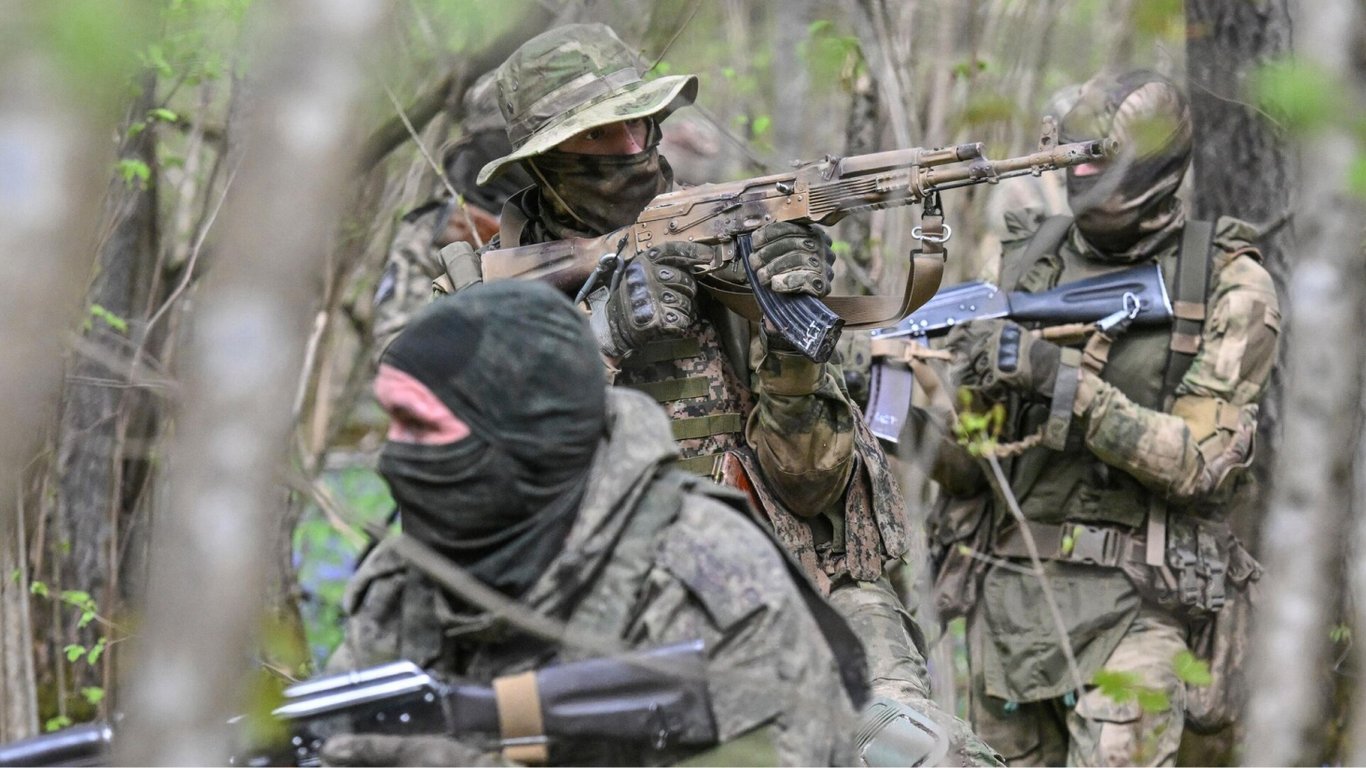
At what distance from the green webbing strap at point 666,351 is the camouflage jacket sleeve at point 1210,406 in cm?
139

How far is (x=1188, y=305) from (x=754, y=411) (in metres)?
→ 1.64

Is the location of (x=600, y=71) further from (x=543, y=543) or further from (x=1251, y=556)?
(x=1251, y=556)

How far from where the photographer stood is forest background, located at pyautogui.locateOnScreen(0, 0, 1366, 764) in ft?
5.65

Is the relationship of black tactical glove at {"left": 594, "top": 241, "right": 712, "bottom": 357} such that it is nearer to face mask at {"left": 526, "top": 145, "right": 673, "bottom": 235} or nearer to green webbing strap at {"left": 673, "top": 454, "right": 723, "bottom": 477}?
face mask at {"left": 526, "top": 145, "right": 673, "bottom": 235}

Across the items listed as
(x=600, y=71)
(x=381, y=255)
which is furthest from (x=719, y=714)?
(x=381, y=255)

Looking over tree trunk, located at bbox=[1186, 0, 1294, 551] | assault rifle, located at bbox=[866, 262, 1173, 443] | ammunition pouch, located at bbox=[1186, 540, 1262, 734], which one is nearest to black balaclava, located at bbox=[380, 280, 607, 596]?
assault rifle, located at bbox=[866, 262, 1173, 443]

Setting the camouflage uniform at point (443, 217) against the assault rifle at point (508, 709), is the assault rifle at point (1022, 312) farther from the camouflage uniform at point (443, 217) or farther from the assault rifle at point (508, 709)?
the assault rifle at point (508, 709)

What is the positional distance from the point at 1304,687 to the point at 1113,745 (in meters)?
2.02

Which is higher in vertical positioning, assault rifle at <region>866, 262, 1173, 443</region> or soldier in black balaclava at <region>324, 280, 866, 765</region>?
assault rifle at <region>866, 262, 1173, 443</region>

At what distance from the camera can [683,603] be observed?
285cm

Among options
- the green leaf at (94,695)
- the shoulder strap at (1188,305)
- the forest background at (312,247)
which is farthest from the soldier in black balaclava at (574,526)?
the green leaf at (94,695)

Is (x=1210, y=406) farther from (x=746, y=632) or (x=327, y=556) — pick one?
(x=327, y=556)

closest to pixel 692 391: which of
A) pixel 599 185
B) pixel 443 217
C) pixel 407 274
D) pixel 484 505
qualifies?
pixel 599 185

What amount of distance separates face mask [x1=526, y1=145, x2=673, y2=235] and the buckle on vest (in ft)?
6.15
